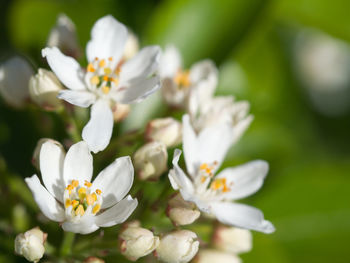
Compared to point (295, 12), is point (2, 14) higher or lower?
lower

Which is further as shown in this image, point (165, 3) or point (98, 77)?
point (165, 3)

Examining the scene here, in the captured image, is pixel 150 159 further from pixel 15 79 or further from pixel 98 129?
pixel 15 79

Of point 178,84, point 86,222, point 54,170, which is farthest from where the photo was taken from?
point 178,84

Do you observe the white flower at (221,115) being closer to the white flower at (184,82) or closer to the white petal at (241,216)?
the white flower at (184,82)

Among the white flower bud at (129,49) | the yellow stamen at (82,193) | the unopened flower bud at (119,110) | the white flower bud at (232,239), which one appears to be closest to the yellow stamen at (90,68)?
the unopened flower bud at (119,110)

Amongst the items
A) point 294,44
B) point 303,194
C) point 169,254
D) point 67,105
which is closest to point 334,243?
point 303,194

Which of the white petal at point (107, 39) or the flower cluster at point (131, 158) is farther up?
→ the white petal at point (107, 39)

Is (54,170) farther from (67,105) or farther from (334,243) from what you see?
(334,243)

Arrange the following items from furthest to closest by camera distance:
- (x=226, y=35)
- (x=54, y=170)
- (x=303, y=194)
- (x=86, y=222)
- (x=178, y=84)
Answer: (x=303, y=194), (x=226, y=35), (x=178, y=84), (x=54, y=170), (x=86, y=222)

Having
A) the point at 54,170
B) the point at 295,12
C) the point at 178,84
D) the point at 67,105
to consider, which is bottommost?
the point at 54,170
